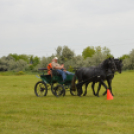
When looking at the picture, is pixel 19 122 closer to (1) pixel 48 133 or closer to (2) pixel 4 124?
(2) pixel 4 124

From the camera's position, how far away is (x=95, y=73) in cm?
1323

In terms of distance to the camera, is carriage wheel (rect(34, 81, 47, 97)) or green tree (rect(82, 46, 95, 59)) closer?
carriage wheel (rect(34, 81, 47, 97))

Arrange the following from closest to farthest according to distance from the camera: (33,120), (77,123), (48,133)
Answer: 1. (48,133)
2. (77,123)
3. (33,120)

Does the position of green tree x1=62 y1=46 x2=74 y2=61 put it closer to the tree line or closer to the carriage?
the tree line

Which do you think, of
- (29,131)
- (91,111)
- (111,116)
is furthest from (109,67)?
(29,131)

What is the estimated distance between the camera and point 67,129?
6.20m

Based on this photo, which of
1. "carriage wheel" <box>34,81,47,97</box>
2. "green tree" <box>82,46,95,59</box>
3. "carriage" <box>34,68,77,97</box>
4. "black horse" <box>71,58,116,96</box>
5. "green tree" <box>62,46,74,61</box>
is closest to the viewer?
"black horse" <box>71,58,116,96</box>

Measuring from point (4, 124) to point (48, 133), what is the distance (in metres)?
1.51

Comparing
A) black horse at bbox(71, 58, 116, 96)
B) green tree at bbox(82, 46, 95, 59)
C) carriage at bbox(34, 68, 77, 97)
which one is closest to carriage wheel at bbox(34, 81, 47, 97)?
carriage at bbox(34, 68, 77, 97)

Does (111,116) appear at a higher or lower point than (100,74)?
lower

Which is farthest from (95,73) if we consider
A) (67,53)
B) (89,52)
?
(89,52)

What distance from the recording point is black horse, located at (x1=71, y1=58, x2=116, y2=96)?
1307cm

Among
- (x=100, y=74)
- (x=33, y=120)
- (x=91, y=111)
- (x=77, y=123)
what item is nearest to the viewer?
(x=77, y=123)

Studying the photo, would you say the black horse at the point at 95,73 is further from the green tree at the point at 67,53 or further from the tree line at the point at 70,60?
the green tree at the point at 67,53
